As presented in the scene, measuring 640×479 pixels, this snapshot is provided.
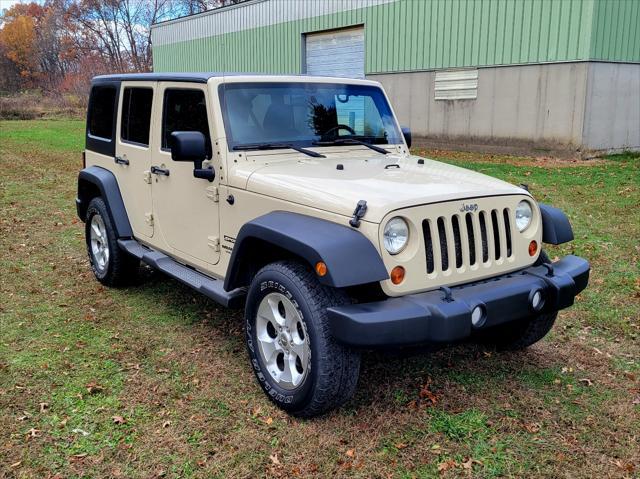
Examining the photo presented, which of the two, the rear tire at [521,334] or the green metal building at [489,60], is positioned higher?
the green metal building at [489,60]

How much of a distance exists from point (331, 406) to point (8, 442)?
1799mm

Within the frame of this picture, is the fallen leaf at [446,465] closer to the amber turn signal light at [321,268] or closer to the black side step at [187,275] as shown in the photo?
the amber turn signal light at [321,268]

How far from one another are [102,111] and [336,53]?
16.1 meters

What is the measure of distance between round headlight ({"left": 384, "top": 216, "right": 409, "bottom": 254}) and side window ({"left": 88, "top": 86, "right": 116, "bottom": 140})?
357 cm

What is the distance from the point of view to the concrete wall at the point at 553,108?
15.0m

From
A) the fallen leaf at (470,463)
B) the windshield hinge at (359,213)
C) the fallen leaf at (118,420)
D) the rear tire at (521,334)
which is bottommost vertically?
the fallen leaf at (470,463)

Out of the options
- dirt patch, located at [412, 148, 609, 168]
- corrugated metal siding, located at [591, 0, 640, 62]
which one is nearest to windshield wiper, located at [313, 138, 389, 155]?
dirt patch, located at [412, 148, 609, 168]

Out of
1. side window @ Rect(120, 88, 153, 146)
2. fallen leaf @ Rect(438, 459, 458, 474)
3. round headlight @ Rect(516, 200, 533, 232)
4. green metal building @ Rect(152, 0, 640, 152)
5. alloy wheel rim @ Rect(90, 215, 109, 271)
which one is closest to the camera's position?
fallen leaf @ Rect(438, 459, 458, 474)

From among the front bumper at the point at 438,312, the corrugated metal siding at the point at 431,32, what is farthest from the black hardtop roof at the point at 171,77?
the corrugated metal siding at the point at 431,32

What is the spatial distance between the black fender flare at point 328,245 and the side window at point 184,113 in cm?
103

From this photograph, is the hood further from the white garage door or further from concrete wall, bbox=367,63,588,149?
the white garage door

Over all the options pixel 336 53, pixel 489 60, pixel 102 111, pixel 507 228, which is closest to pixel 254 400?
pixel 507 228

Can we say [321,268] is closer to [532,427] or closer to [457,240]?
[457,240]

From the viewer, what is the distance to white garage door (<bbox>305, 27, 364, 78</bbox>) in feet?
67.5
